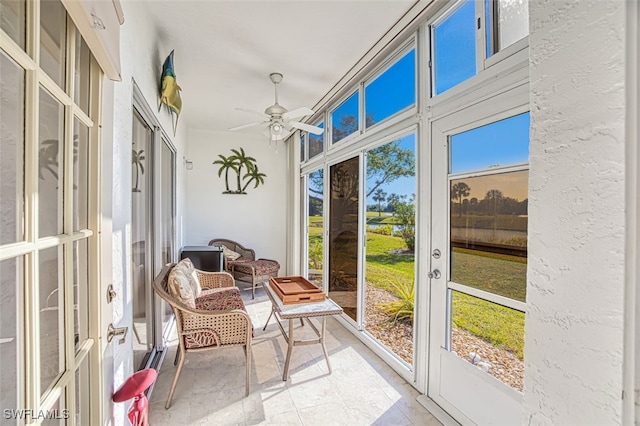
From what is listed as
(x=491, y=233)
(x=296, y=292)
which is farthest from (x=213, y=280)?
(x=491, y=233)

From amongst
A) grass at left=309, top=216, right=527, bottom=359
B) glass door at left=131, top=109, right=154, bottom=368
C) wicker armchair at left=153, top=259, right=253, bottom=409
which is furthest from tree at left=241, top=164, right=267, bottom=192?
grass at left=309, top=216, right=527, bottom=359

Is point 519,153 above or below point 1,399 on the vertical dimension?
above

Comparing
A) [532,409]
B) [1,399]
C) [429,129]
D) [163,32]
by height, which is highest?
[163,32]

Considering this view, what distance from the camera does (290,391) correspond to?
2.28m

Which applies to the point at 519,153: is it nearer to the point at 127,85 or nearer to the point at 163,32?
the point at 127,85

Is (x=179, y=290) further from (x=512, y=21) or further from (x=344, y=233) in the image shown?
(x=512, y=21)

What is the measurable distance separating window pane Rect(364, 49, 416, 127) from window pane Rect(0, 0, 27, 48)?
2255 mm

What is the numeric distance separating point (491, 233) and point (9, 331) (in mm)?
1984

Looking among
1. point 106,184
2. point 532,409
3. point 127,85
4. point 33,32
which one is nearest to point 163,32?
point 127,85

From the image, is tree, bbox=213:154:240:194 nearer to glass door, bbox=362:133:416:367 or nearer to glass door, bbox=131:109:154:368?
glass door, bbox=131:109:154:368

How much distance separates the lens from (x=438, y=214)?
82.8 inches

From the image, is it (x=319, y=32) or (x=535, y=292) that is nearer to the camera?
(x=535, y=292)

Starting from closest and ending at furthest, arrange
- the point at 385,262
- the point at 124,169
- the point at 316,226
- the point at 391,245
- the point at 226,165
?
1. the point at 124,169
2. the point at 391,245
3. the point at 385,262
4. the point at 316,226
5. the point at 226,165

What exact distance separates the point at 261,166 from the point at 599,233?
18.6ft
